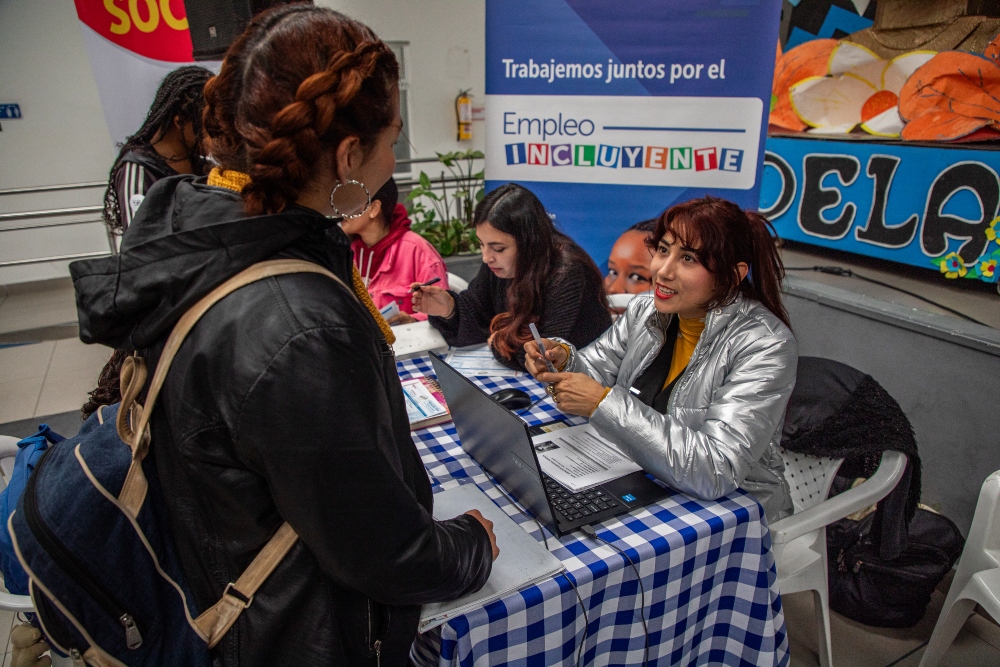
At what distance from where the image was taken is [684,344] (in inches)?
66.7

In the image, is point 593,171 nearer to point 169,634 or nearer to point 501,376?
point 501,376

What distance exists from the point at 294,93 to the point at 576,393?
0.91 m

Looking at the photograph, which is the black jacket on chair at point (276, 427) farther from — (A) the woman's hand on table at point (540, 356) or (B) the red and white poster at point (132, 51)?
(B) the red and white poster at point (132, 51)

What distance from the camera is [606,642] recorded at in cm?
115

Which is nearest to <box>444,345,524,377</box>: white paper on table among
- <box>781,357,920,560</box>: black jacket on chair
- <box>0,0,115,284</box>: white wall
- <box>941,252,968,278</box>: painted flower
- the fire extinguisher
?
<box>781,357,920,560</box>: black jacket on chair

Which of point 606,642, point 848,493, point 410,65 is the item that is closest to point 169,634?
point 606,642

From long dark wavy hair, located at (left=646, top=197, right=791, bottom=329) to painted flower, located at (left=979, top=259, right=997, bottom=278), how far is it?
2.77 m

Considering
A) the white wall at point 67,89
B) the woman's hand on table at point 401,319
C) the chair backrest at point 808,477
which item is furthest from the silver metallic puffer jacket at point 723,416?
the white wall at point 67,89

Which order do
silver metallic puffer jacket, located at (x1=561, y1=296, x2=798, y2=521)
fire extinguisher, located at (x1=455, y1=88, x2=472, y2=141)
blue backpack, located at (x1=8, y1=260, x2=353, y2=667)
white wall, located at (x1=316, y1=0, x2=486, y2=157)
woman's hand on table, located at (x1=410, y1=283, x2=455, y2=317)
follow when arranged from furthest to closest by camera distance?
fire extinguisher, located at (x1=455, y1=88, x2=472, y2=141) → white wall, located at (x1=316, y1=0, x2=486, y2=157) → woman's hand on table, located at (x1=410, y1=283, x2=455, y2=317) → silver metallic puffer jacket, located at (x1=561, y1=296, x2=798, y2=521) → blue backpack, located at (x1=8, y1=260, x2=353, y2=667)

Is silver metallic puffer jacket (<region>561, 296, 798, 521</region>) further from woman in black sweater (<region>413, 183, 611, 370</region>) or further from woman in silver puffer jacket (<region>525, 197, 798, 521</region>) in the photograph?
woman in black sweater (<region>413, 183, 611, 370</region>)

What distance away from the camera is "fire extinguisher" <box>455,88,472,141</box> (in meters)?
6.59

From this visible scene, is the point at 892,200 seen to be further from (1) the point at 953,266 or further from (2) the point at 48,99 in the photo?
(2) the point at 48,99

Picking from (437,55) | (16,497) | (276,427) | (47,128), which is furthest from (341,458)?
(47,128)

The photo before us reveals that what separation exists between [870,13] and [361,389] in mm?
5608
